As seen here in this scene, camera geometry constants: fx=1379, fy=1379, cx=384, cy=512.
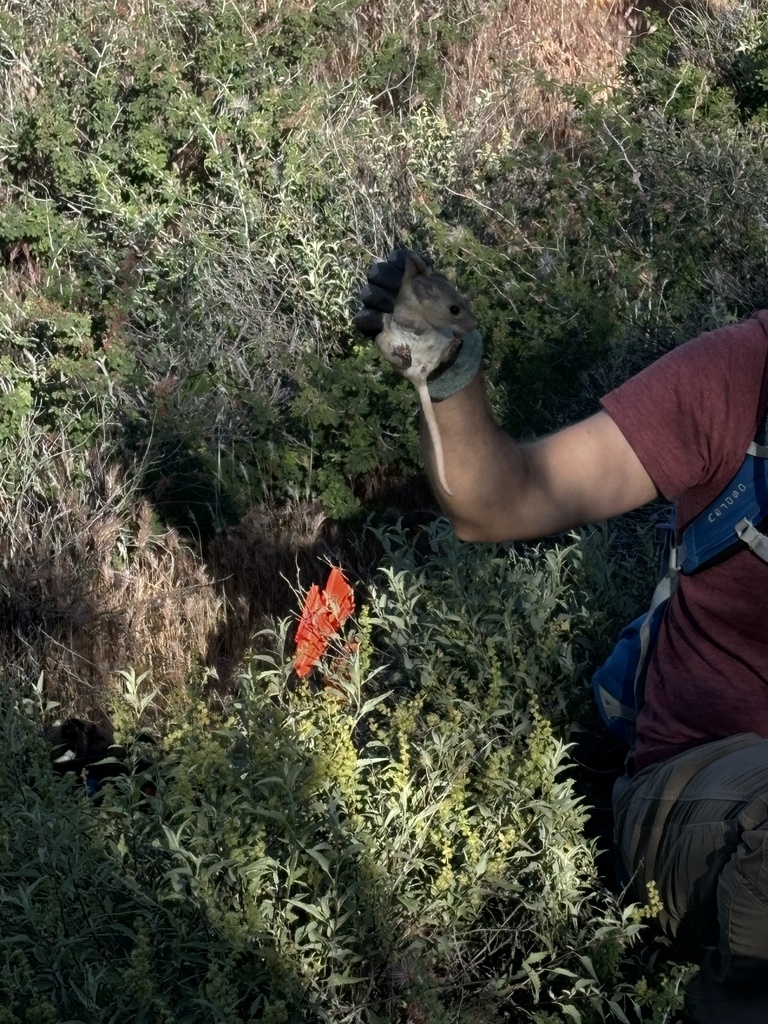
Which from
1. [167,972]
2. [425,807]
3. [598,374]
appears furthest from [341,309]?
[167,972]

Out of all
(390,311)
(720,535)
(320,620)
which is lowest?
(320,620)

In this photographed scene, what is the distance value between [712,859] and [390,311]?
1.01 metres

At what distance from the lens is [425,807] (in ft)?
7.77

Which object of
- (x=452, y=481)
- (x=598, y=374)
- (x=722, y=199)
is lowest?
(x=598, y=374)

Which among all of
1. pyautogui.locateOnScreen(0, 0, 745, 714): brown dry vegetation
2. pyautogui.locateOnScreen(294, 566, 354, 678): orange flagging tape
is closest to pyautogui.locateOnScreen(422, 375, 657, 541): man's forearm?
pyautogui.locateOnScreen(294, 566, 354, 678): orange flagging tape

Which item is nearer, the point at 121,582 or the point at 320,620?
the point at 320,620

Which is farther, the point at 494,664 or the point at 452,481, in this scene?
the point at 494,664

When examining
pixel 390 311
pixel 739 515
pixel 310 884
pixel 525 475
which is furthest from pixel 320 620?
pixel 390 311

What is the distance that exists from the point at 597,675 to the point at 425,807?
468 millimetres

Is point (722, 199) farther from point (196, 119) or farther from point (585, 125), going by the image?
point (196, 119)

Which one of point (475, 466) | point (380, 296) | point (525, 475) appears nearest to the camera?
point (380, 296)

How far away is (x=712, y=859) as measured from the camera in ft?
7.08

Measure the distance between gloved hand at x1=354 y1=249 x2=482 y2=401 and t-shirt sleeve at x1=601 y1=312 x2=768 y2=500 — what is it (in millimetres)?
347

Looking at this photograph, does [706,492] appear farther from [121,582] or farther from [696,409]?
[121,582]
